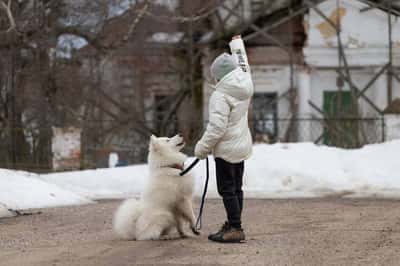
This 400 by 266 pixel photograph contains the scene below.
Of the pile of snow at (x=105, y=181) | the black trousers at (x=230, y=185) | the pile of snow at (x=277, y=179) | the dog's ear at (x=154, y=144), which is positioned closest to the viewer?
the black trousers at (x=230, y=185)

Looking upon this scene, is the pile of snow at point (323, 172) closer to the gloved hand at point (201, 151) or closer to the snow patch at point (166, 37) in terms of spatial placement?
the gloved hand at point (201, 151)

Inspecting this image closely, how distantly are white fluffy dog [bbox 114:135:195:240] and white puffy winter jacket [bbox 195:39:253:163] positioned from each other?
0.57m

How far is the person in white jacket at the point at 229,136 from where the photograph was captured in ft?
26.7

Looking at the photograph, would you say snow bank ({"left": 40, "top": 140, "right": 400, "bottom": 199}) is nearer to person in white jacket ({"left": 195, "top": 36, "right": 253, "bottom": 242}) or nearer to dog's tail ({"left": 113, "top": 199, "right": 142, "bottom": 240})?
dog's tail ({"left": 113, "top": 199, "right": 142, "bottom": 240})

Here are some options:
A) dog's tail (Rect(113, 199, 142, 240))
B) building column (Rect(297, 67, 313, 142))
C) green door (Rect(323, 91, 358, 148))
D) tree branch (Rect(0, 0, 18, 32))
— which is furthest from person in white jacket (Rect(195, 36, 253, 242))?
building column (Rect(297, 67, 313, 142))

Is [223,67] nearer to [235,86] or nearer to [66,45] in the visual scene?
[235,86]

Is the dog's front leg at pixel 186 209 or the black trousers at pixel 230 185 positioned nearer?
the black trousers at pixel 230 185

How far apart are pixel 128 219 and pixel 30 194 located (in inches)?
242

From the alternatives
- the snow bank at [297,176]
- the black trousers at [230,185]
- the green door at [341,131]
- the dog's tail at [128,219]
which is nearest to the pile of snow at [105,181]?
the snow bank at [297,176]

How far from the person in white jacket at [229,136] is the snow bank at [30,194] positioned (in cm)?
628

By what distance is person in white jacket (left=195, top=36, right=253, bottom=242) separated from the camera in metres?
8.15

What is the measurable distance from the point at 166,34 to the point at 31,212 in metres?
16.3

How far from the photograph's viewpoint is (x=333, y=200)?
14.3 m

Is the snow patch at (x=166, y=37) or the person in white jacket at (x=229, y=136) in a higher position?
the snow patch at (x=166, y=37)
